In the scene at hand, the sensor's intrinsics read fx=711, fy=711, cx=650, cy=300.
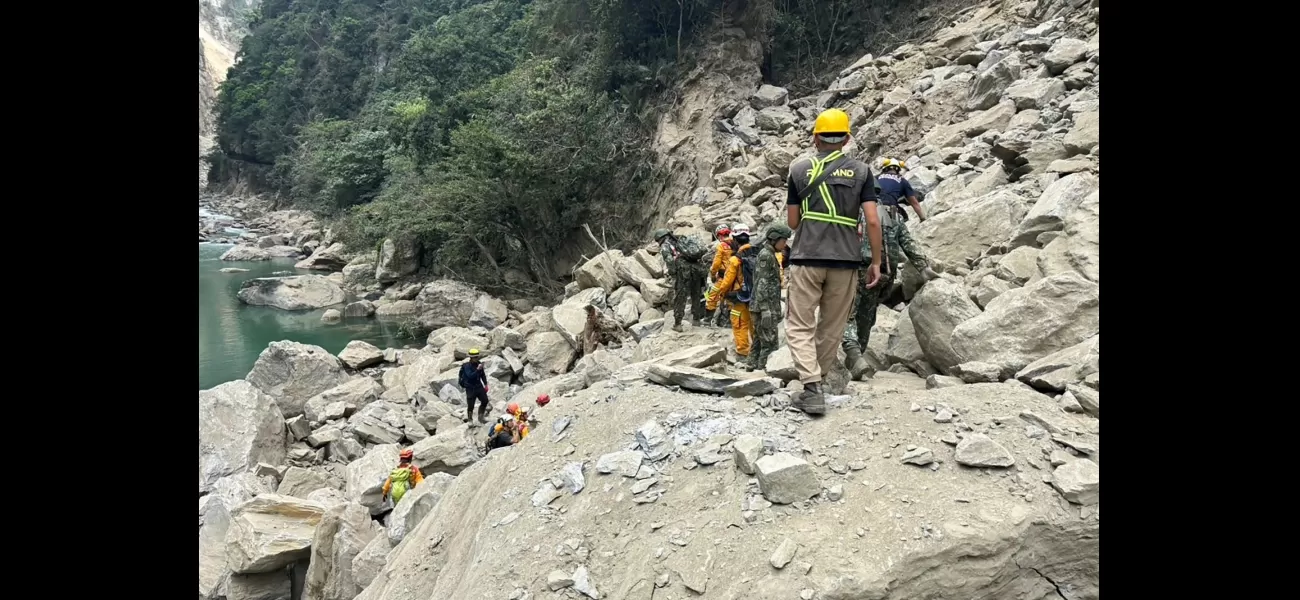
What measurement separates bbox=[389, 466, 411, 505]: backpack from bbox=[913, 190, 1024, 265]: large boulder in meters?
5.53

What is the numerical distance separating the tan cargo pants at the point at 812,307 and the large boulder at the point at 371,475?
171 inches

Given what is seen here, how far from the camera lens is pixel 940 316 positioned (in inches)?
219

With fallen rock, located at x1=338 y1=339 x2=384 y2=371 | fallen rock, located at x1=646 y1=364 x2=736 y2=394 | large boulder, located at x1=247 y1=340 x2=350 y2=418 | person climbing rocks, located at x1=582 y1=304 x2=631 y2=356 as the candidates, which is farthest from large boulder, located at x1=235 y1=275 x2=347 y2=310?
fallen rock, located at x1=646 y1=364 x2=736 y2=394

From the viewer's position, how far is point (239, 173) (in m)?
49.9

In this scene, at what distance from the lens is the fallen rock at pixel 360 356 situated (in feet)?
46.7

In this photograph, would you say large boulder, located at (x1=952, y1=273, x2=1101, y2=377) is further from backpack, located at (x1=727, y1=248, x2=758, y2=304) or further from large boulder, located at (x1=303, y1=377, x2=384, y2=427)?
large boulder, located at (x1=303, y1=377, x2=384, y2=427)

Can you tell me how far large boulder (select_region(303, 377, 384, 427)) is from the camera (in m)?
11.4

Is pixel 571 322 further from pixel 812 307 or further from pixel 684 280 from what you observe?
pixel 812 307

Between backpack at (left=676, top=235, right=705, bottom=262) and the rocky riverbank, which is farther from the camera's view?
backpack at (left=676, top=235, right=705, bottom=262)

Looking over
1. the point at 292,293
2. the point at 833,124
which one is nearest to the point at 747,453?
the point at 833,124
